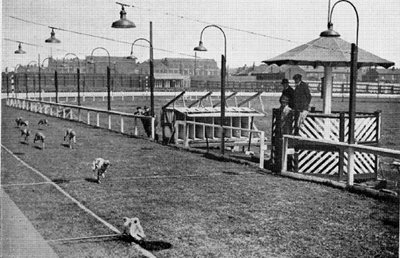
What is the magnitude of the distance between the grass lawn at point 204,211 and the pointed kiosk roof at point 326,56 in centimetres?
262

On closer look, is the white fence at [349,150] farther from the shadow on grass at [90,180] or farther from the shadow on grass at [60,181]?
the shadow on grass at [60,181]

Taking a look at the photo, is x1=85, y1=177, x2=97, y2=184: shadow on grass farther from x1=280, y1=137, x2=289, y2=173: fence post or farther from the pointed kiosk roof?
the pointed kiosk roof

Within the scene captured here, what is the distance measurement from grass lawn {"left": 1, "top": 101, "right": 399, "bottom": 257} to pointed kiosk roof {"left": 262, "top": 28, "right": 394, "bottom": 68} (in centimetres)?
262

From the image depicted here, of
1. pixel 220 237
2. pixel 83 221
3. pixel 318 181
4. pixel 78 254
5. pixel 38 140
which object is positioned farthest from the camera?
pixel 38 140

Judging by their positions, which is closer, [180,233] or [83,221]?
[180,233]

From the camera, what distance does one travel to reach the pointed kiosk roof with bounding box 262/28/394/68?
11359mm

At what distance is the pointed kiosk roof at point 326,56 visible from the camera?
37.3 ft

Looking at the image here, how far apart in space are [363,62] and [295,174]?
3.06 metres

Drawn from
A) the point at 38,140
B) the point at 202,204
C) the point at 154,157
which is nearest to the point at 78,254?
the point at 202,204

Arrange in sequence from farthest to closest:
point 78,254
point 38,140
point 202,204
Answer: point 38,140
point 202,204
point 78,254

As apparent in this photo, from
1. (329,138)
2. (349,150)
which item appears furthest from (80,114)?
(349,150)

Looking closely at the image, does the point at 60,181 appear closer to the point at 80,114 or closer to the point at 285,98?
the point at 285,98

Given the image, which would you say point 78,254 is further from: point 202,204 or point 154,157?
point 154,157

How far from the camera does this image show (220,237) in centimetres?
608
